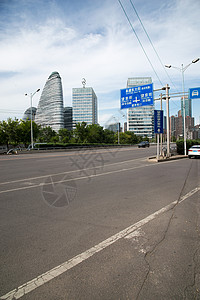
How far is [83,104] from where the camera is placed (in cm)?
17725

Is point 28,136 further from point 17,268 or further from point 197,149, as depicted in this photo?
point 17,268

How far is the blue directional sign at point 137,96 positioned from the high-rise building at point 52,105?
150 metres

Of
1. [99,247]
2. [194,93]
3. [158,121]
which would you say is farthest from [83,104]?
[99,247]

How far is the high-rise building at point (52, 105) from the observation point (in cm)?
16912

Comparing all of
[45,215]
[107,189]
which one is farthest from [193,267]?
[107,189]

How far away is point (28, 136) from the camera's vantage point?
51250mm

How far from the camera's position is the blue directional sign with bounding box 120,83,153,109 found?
798 inches

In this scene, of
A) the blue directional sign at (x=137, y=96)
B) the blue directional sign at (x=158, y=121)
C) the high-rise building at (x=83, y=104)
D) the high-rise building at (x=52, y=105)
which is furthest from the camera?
the high-rise building at (x=83, y=104)

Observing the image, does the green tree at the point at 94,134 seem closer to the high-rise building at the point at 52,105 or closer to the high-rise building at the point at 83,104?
the high-rise building at the point at 52,105

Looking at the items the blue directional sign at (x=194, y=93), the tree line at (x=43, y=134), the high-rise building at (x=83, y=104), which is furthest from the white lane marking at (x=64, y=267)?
the high-rise building at (x=83, y=104)

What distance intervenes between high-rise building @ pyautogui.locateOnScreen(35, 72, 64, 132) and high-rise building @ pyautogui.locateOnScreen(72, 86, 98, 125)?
1424 centimetres

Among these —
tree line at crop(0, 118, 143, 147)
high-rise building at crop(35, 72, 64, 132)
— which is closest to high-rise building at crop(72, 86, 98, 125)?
high-rise building at crop(35, 72, 64, 132)

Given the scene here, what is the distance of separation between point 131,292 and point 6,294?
1.39m

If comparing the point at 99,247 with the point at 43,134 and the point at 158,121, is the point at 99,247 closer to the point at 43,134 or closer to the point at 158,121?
the point at 158,121
